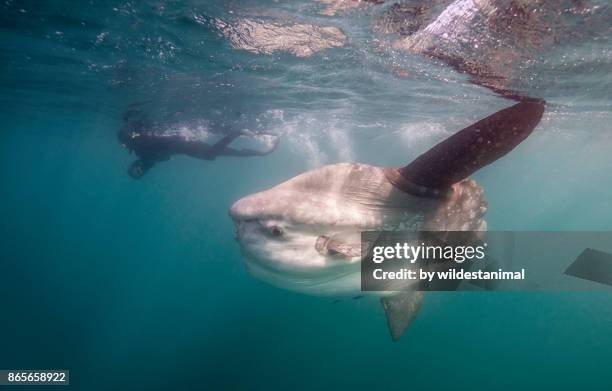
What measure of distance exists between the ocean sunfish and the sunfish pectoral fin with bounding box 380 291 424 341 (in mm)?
1662

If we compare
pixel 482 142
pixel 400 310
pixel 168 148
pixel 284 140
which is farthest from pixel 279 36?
pixel 284 140

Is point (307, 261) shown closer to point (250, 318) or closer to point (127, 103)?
point (127, 103)

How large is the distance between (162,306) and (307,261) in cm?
3910

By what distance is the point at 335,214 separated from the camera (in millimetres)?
3521

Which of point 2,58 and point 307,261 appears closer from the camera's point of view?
point 307,261

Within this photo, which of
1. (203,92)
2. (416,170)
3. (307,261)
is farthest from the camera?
(203,92)

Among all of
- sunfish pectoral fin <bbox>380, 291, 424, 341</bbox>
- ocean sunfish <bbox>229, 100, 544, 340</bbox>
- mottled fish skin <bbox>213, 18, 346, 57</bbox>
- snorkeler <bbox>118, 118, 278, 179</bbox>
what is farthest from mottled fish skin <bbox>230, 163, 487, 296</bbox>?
snorkeler <bbox>118, 118, 278, 179</bbox>

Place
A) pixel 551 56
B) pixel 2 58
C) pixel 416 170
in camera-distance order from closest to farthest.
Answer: pixel 416 170 → pixel 551 56 → pixel 2 58

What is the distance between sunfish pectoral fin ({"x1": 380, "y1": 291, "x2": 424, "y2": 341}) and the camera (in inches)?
205

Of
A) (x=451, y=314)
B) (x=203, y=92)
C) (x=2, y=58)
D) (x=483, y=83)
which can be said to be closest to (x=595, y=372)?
(x=451, y=314)

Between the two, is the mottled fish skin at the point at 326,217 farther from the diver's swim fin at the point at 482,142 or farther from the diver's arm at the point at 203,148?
the diver's arm at the point at 203,148

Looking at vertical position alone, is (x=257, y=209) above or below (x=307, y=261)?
above

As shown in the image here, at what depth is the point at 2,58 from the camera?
1262 cm

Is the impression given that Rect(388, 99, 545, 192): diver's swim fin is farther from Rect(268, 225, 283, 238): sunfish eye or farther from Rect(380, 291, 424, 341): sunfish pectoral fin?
Rect(380, 291, 424, 341): sunfish pectoral fin
